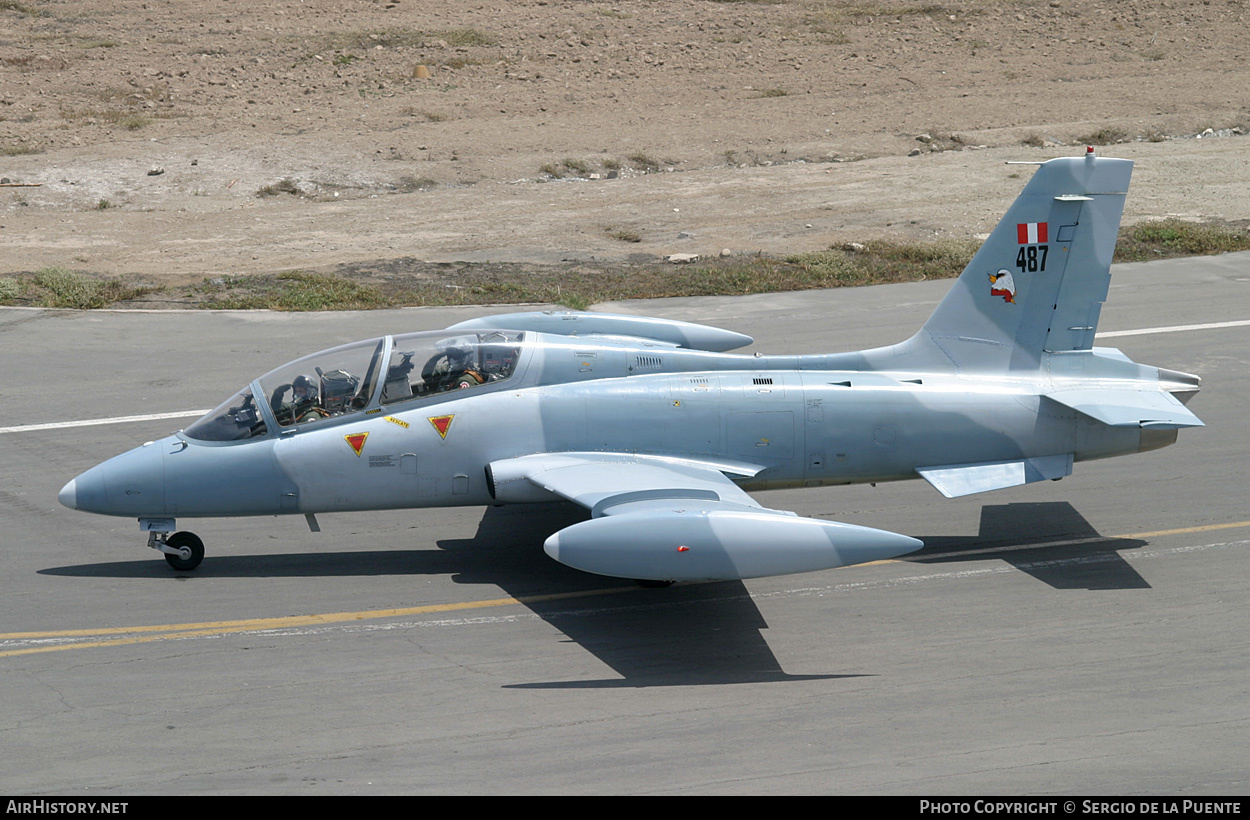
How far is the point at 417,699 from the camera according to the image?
10.5m

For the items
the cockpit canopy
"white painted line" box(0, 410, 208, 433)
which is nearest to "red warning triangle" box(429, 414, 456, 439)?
the cockpit canopy

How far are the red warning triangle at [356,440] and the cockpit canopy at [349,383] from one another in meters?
0.29

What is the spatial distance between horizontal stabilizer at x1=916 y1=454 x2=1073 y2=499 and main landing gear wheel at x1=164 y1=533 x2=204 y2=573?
797 centimetres

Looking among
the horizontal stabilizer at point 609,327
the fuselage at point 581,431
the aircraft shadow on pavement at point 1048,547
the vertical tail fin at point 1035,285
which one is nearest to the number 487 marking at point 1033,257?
the vertical tail fin at point 1035,285

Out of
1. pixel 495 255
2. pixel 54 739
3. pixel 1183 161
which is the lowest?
pixel 54 739

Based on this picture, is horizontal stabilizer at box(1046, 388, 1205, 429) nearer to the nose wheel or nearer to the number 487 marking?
the number 487 marking

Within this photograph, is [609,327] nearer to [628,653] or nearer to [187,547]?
[628,653]

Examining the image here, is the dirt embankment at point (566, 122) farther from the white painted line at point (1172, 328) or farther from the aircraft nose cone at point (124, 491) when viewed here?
the aircraft nose cone at point (124, 491)

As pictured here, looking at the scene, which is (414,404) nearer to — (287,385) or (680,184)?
(287,385)

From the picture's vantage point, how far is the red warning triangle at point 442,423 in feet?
41.4

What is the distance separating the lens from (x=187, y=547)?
1288cm

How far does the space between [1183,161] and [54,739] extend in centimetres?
3394

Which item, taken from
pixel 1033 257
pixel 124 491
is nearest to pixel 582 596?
pixel 124 491
